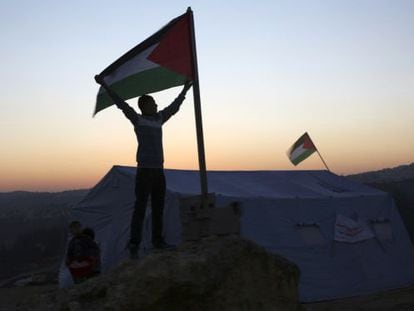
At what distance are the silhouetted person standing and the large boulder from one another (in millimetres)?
864

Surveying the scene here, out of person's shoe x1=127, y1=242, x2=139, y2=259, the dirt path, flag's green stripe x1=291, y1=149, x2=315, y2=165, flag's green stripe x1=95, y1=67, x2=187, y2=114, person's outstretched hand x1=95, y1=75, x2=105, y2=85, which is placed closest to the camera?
person's shoe x1=127, y1=242, x2=139, y2=259

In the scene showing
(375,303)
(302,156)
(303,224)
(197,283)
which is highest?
(302,156)

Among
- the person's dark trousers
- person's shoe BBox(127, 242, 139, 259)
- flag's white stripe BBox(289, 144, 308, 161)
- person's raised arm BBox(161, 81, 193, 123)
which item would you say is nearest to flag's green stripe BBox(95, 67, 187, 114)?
person's raised arm BBox(161, 81, 193, 123)

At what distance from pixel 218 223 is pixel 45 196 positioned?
11833 cm

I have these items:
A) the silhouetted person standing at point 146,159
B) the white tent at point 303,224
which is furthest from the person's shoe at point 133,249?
the white tent at point 303,224

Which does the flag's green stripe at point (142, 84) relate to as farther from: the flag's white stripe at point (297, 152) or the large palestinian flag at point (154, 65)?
the flag's white stripe at point (297, 152)

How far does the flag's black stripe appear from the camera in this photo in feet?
19.8

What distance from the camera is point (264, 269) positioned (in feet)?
15.4

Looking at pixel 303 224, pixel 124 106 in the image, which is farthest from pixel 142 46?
pixel 303 224

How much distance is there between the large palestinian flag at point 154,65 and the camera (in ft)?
19.7

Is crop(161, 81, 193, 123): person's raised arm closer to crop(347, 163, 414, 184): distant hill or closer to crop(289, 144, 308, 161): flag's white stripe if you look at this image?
crop(289, 144, 308, 161): flag's white stripe

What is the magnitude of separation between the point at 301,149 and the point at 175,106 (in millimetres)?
11887

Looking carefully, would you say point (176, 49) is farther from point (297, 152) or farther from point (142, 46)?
point (297, 152)

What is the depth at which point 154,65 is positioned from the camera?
20.0 feet
